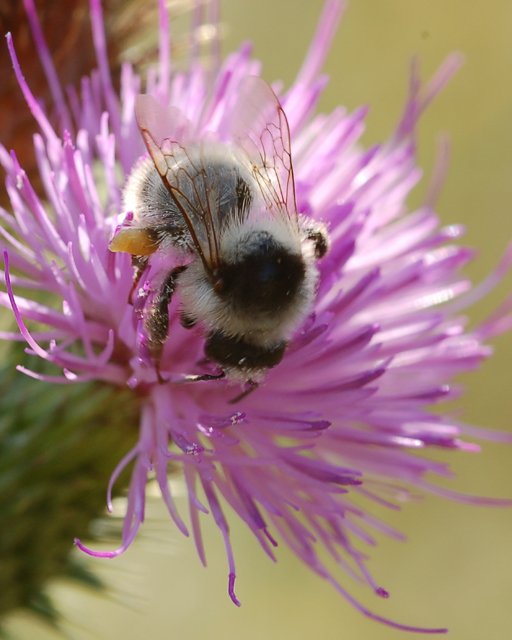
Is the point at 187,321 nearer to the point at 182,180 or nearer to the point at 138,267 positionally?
the point at 138,267

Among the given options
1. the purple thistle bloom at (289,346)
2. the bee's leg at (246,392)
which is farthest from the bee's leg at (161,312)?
the bee's leg at (246,392)

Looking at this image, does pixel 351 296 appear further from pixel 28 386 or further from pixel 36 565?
pixel 36 565

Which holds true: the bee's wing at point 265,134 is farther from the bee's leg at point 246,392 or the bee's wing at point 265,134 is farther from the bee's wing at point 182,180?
the bee's leg at point 246,392

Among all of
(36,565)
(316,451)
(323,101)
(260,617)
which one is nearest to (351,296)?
(316,451)

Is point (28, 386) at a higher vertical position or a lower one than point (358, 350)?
higher

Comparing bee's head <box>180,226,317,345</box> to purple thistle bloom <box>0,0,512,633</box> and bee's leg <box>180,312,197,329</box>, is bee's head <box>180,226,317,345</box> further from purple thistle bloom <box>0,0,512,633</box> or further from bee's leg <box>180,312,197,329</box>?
purple thistle bloom <box>0,0,512,633</box>

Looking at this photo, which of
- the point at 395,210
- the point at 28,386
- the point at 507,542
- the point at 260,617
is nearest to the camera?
the point at 28,386

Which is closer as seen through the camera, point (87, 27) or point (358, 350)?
point (358, 350)
